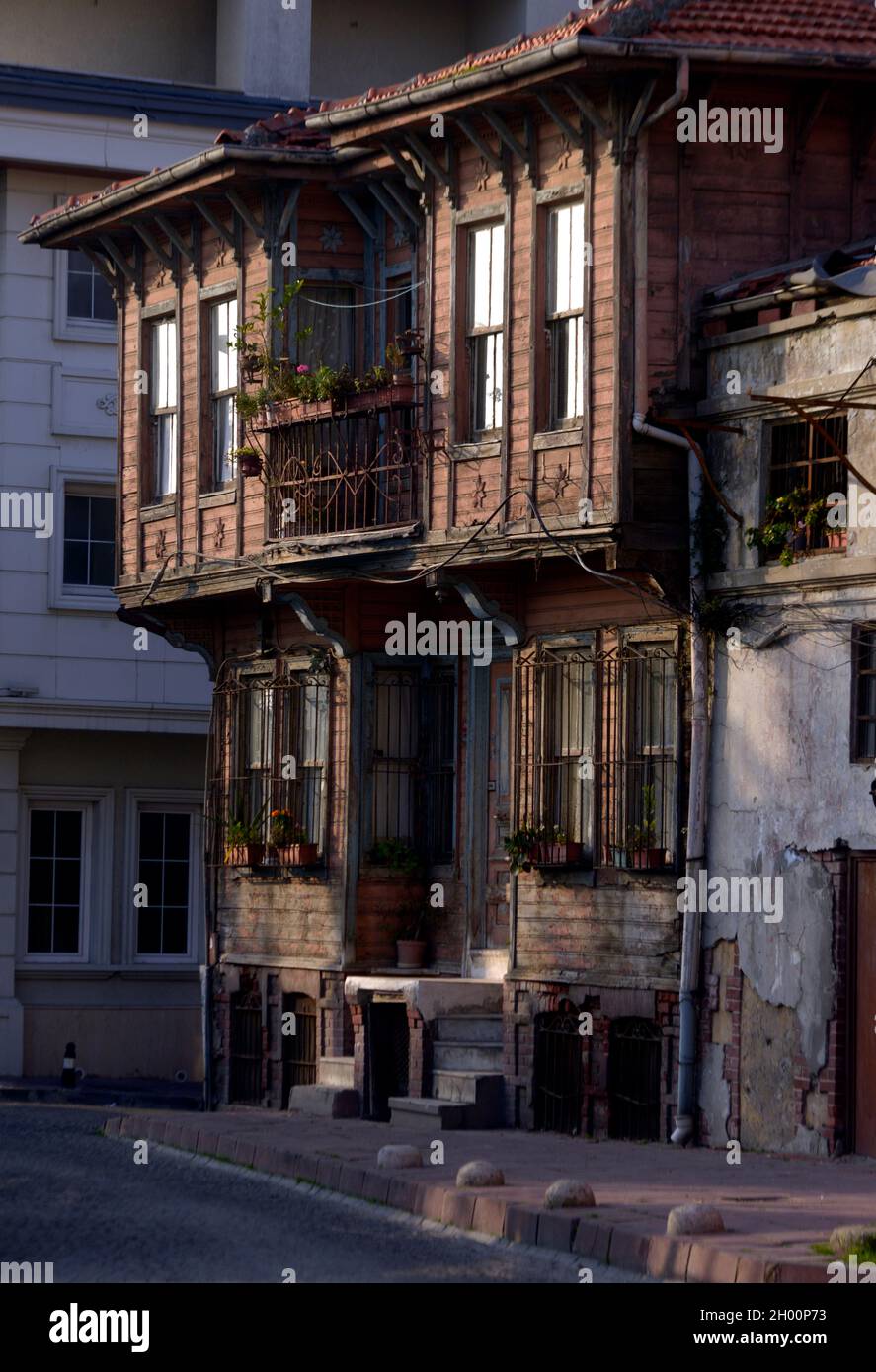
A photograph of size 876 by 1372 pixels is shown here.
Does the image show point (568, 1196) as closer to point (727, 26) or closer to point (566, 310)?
point (566, 310)

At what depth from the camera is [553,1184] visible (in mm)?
15898

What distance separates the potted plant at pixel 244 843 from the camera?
85.3 ft

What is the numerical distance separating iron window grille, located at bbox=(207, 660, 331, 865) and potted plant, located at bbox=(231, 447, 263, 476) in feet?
6.72

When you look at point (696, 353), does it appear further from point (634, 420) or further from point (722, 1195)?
point (722, 1195)

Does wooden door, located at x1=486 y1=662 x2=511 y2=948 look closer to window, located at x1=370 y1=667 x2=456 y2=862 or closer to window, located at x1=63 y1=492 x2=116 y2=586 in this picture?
window, located at x1=370 y1=667 x2=456 y2=862

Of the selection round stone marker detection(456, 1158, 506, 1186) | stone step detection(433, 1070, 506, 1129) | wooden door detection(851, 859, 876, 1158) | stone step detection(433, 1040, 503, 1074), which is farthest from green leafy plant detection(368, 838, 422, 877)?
round stone marker detection(456, 1158, 506, 1186)

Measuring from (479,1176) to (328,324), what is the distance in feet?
36.8

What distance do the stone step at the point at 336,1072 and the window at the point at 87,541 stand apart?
9540 millimetres

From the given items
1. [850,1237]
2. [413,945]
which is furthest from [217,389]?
[850,1237]

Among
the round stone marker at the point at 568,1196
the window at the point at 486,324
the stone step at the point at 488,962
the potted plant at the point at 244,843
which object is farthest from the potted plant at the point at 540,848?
the round stone marker at the point at 568,1196

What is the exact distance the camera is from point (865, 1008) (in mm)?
19156

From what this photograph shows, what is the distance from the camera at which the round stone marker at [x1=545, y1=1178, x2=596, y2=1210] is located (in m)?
15.7
